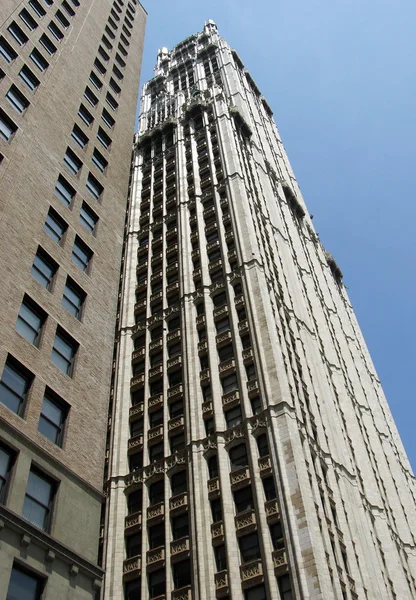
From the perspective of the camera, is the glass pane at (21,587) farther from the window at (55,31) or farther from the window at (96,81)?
the window at (55,31)

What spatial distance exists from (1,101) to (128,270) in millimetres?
34893

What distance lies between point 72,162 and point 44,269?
9101mm

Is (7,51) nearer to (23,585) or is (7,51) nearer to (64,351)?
(64,351)

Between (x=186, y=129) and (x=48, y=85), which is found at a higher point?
(x=186, y=129)

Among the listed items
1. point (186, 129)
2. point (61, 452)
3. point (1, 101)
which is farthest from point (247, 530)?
point (186, 129)

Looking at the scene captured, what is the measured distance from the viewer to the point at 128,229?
69812mm

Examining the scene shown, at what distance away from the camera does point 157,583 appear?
38219mm

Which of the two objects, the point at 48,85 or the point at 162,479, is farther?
the point at 162,479

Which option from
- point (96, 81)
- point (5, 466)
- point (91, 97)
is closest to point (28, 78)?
point (91, 97)

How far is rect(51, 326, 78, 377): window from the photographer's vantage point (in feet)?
78.1

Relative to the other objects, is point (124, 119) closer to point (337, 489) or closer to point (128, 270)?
point (128, 270)

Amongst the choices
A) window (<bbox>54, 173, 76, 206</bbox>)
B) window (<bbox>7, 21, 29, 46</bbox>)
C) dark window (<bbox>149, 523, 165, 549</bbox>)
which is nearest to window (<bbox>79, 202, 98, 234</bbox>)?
window (<bbox>54, 173, 76, 206</bbox>)

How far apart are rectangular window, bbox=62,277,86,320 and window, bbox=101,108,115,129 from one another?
15963mm

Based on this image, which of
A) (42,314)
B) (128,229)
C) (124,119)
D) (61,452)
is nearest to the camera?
(61,452)
